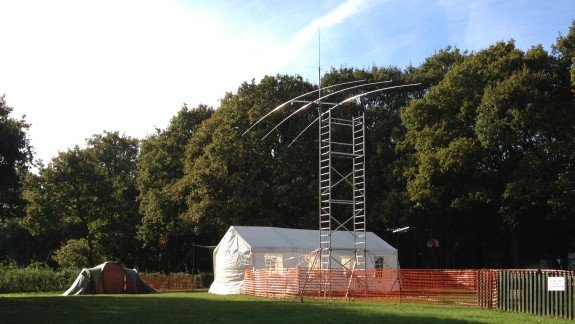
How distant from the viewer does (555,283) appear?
63.6 ft

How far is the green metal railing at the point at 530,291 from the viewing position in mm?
19109

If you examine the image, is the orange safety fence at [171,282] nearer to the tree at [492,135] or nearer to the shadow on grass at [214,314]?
the tree at [492,135]

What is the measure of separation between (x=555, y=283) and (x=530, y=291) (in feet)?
4.60

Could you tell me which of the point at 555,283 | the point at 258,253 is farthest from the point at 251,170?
the point at 555,283

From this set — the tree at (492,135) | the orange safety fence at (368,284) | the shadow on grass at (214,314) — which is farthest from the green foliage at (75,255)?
the shadow on grass at (214,314)

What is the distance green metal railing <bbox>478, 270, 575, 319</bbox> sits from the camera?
19.1 metres

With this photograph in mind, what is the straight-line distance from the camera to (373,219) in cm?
4669

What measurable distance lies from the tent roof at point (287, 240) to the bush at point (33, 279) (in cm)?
1537

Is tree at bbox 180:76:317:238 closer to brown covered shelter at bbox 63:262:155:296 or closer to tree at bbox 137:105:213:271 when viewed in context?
tree at bbox 137:105:213:271

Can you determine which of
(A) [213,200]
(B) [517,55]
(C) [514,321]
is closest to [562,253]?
(B) [517,55]

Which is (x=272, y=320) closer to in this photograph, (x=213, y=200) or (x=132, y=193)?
(x=213, y=200)

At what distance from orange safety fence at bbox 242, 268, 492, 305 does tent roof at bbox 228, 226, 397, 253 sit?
4.38 meters

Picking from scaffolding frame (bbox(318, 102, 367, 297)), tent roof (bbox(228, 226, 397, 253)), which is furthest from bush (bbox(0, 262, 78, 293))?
scaffolding frame (bbox(318, 102, 367, 297))

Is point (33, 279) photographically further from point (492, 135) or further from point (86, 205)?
point (492, 135)
